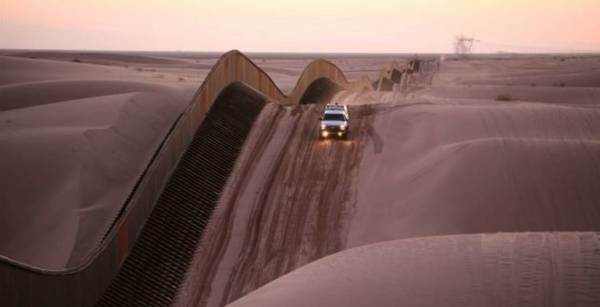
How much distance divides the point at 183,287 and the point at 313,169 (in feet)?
28.8

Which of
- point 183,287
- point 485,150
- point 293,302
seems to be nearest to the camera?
point 293,302

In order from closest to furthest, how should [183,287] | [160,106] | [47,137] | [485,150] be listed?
[183,287] < [485,150] < [47,137] < [160,106]

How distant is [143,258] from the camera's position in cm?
1948

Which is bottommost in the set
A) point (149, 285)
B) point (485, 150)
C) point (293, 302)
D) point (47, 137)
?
point (293, 302)

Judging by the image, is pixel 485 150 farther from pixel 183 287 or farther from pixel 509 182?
pixel 183 287

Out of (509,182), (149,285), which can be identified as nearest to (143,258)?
(149,285)

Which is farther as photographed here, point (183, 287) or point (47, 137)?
point (47, 137)

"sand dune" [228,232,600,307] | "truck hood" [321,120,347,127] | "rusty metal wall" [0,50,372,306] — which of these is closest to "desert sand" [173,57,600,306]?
"sand dune" [228,232,600,307]

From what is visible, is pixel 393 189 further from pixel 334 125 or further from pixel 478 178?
pixel 334 125

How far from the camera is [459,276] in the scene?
12.0 metres

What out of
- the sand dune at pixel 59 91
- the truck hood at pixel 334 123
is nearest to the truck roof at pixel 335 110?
the truck hood at pixel 334 123

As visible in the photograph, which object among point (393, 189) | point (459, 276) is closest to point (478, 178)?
point (393, 189)

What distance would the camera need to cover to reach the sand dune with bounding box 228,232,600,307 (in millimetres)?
11078

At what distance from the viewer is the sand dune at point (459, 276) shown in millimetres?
11078
